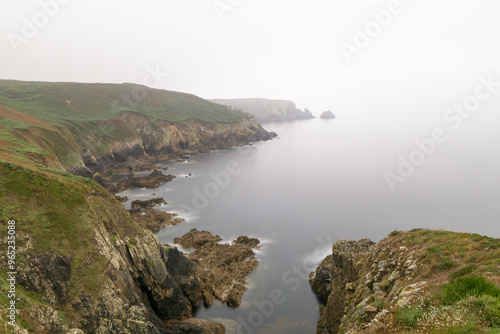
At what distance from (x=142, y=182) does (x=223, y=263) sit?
44942mm

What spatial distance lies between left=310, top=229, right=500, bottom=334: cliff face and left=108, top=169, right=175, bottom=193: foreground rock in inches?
2340

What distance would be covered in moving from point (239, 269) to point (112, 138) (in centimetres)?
7862

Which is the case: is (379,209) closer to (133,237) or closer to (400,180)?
(400,180)

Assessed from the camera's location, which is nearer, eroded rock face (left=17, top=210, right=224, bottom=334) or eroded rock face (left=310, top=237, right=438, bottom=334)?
eroded rock face (left=310, top=237, right=438, bottom=334)

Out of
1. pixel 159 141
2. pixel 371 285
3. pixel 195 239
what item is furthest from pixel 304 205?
pixel 159 141

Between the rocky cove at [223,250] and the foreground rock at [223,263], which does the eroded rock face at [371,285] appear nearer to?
the rocky cove at [223,250]

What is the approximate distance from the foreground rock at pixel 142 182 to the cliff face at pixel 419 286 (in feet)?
195

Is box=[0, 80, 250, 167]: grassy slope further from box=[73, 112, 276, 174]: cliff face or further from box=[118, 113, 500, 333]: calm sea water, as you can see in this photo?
box=[118, 113, 500, 333]: calm sea water

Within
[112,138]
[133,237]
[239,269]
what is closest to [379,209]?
[239,269]

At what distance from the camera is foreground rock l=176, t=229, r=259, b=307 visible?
1316 inches

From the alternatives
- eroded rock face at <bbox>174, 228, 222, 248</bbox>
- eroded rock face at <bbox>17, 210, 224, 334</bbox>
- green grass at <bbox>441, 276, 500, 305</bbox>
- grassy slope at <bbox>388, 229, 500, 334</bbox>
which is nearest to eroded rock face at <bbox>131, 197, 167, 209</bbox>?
eroded rock face at <bbox>174, 228, 222, 248</bbox>

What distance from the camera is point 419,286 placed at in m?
13.3

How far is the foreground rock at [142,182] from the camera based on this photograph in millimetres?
69994

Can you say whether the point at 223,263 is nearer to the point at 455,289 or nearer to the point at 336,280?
the point at 336,280
